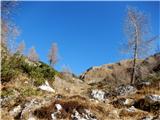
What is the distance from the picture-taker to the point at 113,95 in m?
25.1

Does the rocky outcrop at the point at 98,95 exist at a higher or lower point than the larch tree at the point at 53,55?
lower

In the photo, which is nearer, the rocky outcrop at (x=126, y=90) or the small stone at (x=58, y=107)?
the small stone at (x=58, y=107)

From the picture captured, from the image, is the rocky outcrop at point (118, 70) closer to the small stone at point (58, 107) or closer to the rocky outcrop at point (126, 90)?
the rocky outcrop at point (126, 90)

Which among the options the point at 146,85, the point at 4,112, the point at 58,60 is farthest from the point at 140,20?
the point at 58,60

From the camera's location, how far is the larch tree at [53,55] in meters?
96.1

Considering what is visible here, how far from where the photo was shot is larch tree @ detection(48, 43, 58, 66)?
3785 inches

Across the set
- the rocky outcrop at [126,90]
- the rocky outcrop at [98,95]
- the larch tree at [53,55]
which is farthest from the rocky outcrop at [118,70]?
the rocky outcrop at [98,95]

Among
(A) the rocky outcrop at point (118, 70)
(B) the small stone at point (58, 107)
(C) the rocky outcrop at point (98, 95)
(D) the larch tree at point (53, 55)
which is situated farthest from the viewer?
(D) the larch tree at point (53, 55)

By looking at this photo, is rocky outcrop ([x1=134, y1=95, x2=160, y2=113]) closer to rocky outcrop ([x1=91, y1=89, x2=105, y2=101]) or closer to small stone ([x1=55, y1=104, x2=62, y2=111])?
rocky outcrop ([x1=91, y1=89, x2=105, y2=101])

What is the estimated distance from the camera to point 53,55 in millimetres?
96188

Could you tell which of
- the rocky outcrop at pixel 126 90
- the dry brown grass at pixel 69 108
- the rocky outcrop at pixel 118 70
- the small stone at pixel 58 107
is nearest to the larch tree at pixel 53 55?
the rocky outcrop at pixel 118 70

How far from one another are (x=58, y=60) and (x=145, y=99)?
253 feet

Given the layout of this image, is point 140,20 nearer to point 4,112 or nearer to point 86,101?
point 86,101

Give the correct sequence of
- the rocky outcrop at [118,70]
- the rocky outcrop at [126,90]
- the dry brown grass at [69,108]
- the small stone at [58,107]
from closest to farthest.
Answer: the dry brown grass at [69,108] < the small stone at [58,107] < the rocky outcrop at [126,90] < the rocky outcrop at [118,70]
